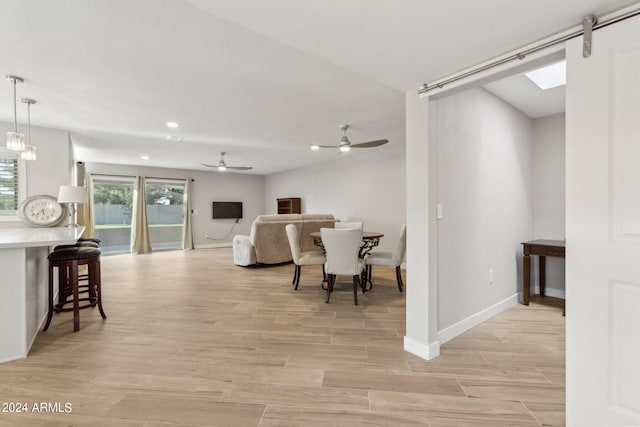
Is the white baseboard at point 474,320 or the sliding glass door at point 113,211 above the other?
the sliding glass door at point 113,211

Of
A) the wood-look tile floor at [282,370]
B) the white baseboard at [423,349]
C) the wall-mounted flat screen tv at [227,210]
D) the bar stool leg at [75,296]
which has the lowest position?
the wood-look tile floor at [282,370]

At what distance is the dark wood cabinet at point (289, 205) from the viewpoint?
809 cm

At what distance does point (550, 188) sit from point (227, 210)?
7991 millimetres

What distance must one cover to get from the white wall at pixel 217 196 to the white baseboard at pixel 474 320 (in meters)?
7.71

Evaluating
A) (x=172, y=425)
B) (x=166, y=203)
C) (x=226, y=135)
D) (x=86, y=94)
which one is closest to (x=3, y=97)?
(x=86, y=94)

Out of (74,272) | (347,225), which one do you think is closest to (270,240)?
(347,225)

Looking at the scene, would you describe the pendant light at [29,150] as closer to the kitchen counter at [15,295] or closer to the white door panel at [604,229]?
the kitchen counter at [15,295]

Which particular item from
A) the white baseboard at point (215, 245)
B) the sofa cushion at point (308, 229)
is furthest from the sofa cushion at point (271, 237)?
the white baseboard at point (215, 245)

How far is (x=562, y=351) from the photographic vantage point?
7.00ft

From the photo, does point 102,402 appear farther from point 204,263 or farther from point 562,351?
point 204,263

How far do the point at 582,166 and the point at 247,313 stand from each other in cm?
297

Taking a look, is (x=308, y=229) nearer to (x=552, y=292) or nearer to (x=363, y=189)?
(x=363, y=189)

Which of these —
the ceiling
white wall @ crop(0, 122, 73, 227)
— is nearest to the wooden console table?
the ceiling

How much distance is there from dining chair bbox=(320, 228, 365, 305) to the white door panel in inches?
80.0
